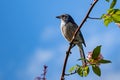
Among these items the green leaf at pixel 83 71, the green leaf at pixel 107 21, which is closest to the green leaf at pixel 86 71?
the green leaf at pixel 83 71

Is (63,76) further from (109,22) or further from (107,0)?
(107,0)

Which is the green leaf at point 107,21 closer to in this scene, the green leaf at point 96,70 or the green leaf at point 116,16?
the green leaf at point 116,16

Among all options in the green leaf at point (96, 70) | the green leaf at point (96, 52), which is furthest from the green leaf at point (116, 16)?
the green leaf at point (96, 70)

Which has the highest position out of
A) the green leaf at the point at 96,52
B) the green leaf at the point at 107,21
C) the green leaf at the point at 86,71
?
the green leaf at the point at 107,21

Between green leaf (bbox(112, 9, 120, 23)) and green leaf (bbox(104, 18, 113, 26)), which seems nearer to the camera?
green leaf (bbox(112, 9, 120, 23))

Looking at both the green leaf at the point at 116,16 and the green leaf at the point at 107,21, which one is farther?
the green leaf at the point at 107,21

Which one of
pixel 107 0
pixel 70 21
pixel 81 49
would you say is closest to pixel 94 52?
pixel 107 0

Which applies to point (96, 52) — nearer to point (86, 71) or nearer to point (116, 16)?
point (86, 71)

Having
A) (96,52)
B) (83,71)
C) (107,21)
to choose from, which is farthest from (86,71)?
(107,21)

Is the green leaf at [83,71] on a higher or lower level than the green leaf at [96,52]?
lower

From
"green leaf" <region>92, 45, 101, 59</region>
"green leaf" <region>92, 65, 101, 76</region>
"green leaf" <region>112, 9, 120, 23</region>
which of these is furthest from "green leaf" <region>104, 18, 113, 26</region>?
"green leaf" <region>92, 65, 101, 76</region>

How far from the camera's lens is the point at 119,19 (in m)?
2.86

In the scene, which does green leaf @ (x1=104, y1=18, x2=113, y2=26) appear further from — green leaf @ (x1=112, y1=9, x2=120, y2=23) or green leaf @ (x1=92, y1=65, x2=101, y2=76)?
green leaf @ (x1=92, y1=65, x2=101, y2=76)

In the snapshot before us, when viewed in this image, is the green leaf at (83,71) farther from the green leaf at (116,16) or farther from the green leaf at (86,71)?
the green leaf at (116,16)
